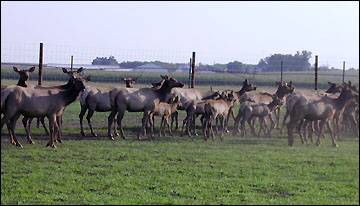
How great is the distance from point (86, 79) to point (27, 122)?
0.85m

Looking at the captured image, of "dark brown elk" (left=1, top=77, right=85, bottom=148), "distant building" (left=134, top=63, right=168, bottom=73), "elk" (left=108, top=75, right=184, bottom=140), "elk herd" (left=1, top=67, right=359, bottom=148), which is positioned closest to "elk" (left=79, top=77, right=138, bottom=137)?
"elk herd" (left=1, top=67, right=359, bottom=148)

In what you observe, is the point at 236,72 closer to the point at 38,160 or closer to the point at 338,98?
the point at 338,98

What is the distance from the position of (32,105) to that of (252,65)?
12.0ft

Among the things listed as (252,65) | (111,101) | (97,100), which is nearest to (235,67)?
(252,65)

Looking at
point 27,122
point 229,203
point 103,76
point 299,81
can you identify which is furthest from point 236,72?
point 229,203

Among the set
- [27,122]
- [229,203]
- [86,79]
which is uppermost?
[86,79]

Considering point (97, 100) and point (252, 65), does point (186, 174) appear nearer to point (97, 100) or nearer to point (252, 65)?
point (97, 100)

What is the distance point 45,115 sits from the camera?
183 inches

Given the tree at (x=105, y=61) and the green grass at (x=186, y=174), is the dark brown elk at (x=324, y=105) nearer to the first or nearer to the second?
the tree at (x=105, y=61)

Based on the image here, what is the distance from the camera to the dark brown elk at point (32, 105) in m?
4.59

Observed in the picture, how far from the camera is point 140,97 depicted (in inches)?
360

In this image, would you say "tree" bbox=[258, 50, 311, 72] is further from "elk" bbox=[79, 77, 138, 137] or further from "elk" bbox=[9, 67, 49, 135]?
"elk" bbox=[9, 67, 49, 135]

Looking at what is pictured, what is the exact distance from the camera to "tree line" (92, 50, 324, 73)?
6.17 metres

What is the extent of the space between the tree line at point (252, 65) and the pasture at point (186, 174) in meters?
9.38
